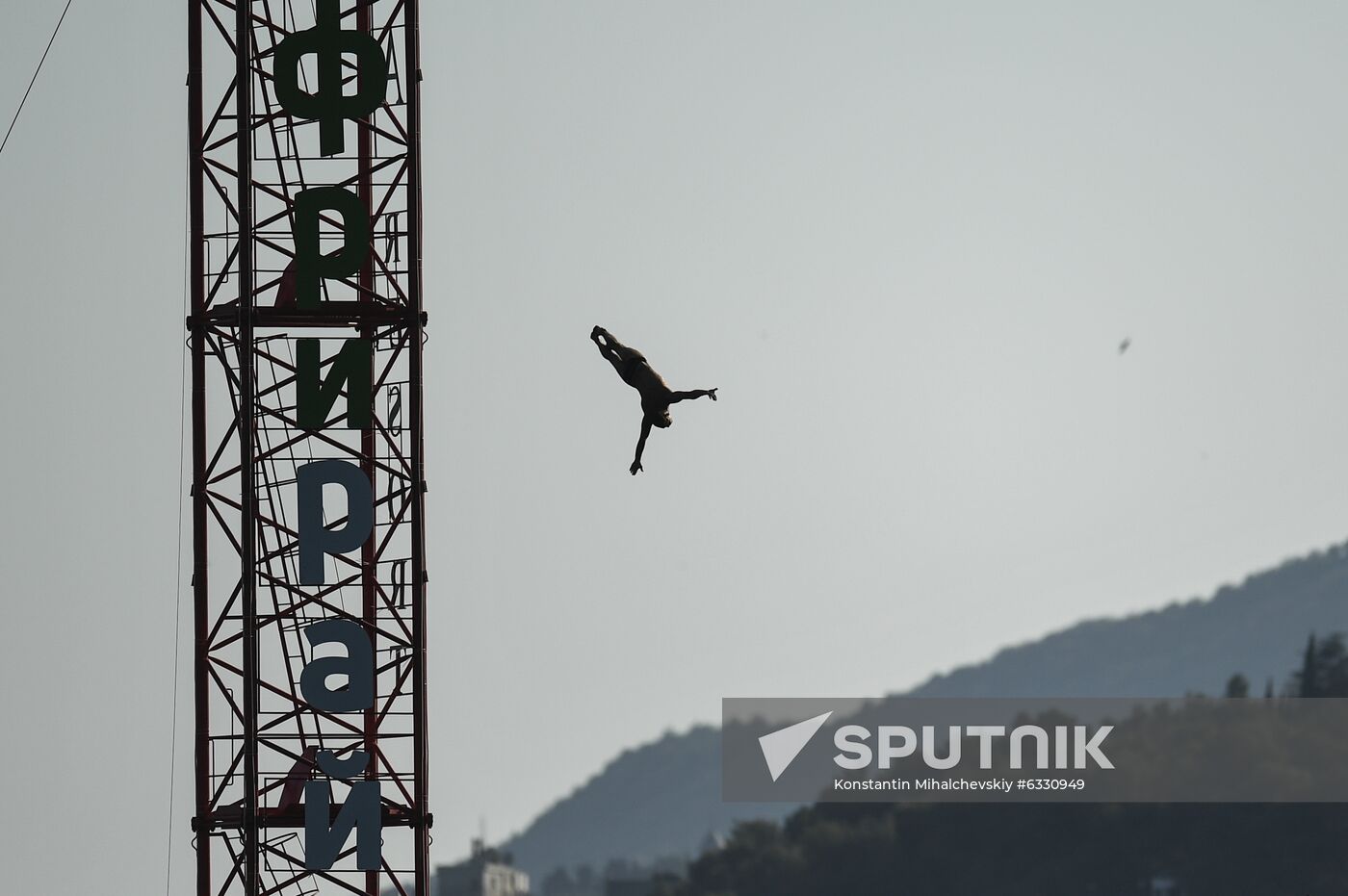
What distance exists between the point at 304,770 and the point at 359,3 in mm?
12165

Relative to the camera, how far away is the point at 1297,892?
190875mm

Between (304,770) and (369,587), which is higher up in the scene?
(369,587)

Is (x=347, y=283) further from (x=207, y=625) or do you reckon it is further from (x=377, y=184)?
(x=207, y=625)

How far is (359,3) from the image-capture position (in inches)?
1775

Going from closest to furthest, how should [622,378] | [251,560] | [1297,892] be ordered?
1. [622,378]
2. [251,560]
3. [1297,892]

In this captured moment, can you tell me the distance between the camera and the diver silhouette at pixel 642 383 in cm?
3856

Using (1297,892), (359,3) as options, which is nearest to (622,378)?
(359,3)

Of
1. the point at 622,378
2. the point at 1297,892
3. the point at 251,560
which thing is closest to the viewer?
the point at 622,378

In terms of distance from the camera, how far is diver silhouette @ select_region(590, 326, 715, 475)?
127ft

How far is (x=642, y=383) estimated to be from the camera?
38.7 metres

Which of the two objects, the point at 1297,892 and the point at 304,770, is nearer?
the point at 304,770

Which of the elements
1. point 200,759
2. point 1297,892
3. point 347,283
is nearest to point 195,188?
point 347,283

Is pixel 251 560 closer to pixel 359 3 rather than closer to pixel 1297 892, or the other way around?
pixel 359 3

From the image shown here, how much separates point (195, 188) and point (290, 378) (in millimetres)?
3285
